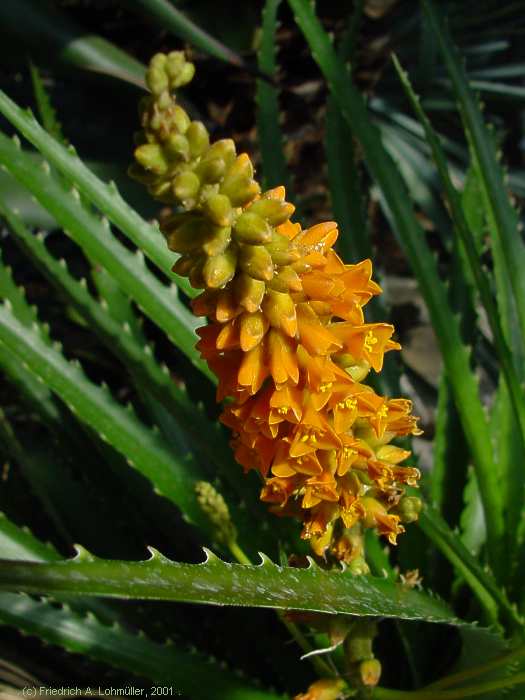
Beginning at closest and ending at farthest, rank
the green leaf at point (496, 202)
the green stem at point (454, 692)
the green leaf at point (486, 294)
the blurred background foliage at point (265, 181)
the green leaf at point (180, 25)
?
the green stem at point (454, 692) < the green leaf at point (486, 294) < the green leaf at point (496, 202) < the blurred background foliage at point (265, 181) < the green leaf at point (180, 25)

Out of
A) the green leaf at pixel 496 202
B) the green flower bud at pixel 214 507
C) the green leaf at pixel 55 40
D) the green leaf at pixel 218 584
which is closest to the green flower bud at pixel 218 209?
the green leaf at pixel 218 584

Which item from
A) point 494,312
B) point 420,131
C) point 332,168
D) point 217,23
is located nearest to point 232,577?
point 494,312

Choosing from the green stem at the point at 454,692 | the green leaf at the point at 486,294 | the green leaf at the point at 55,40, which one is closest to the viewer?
the green stem at the point at 454,692

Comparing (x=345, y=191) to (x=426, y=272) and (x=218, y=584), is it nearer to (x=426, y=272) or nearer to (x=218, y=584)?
(x=426, y=272)

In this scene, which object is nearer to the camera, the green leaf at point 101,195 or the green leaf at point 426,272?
the green leaf at point 101,195

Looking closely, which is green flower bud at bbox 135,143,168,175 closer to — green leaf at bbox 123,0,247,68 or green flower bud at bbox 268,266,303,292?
green flower bud at bbox 268,266,303,292

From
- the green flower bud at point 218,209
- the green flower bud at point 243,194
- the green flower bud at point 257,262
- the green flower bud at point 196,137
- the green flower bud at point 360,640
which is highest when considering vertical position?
the green flower bud at point 196,137

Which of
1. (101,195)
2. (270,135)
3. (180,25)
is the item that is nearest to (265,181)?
(270,135)

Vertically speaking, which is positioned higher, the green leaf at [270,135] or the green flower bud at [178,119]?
the green leaf at [270,135]

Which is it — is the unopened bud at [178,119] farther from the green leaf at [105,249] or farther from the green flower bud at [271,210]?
the green leaf at [105,249]

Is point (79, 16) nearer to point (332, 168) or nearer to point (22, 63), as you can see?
point (22, 63)
